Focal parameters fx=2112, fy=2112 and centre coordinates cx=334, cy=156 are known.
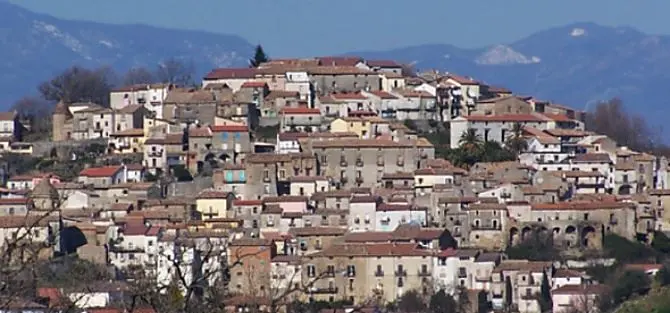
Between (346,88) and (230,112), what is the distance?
3.85 metres

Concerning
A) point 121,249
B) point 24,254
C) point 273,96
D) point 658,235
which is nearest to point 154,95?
point 273,96

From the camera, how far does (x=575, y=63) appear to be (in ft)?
527

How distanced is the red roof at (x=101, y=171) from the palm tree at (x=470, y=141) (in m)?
7.46

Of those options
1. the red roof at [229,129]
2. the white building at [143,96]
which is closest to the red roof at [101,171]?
the red roof at [229,129]

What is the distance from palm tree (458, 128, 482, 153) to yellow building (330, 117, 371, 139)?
2.15 m

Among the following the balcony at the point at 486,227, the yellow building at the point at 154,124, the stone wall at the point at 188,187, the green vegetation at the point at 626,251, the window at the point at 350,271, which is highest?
the yellow building at the point at 154,124

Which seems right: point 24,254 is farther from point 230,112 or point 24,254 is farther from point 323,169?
point 230,112

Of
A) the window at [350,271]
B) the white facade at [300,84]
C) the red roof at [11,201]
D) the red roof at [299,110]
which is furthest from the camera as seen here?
the white facade at [300,84]

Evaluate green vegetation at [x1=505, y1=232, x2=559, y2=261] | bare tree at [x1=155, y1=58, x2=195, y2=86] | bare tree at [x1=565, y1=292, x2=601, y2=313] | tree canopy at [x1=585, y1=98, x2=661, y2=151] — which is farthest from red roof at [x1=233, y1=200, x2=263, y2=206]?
bare tree at [x1=155, y1=58, x2=195, y2=86]

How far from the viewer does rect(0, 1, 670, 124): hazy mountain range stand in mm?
142250

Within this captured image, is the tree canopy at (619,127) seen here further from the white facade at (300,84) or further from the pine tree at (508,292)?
the pine tree at (508,292)

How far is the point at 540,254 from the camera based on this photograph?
4019 cm

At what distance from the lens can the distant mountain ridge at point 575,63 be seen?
14288 cm

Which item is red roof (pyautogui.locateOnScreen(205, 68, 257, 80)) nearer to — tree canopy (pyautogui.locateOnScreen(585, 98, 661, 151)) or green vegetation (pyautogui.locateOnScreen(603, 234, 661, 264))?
tree canopy (pyautogui.locateOnScreen(585, 98, 661, 151))
